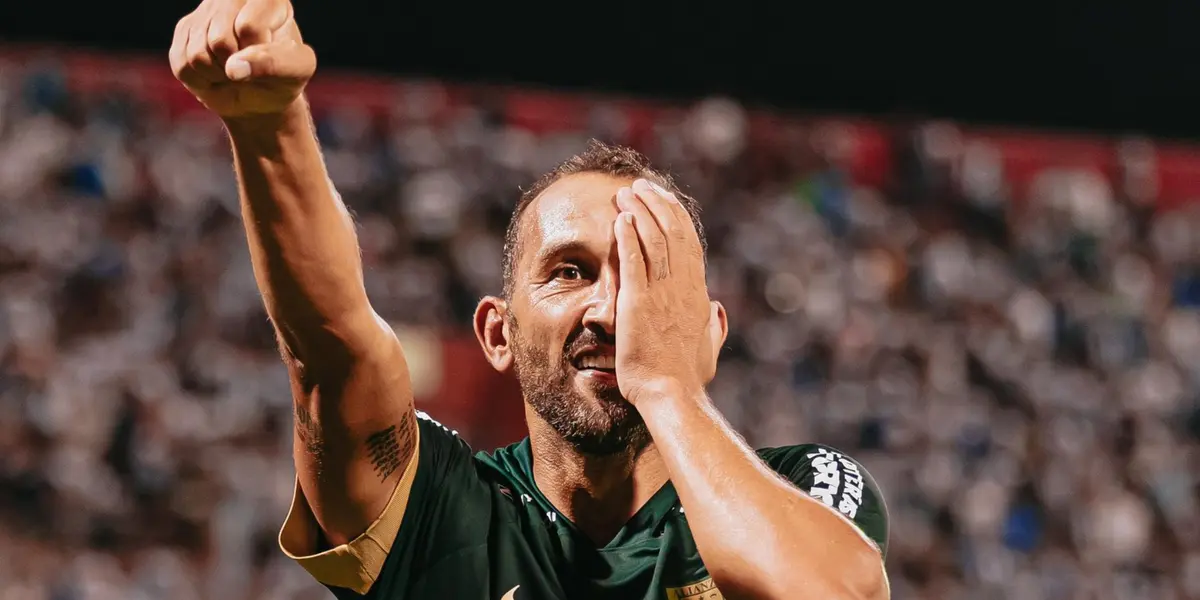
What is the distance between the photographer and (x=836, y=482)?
8.42ft

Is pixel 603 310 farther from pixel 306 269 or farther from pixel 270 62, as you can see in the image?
pixel 270 62

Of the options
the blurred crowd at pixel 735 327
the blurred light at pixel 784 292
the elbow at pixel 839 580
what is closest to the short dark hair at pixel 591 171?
the elbow at pixel 839 580

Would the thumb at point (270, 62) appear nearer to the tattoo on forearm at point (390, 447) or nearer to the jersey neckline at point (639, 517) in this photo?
the tattoo on forearm at point (390, 447)

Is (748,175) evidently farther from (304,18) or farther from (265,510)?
(265,510)

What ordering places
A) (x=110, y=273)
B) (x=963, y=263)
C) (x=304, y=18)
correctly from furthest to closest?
(x=304, y=18), (x=963, y=263), (x=110, y=273)

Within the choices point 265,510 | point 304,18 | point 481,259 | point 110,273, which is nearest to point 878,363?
point 481,259

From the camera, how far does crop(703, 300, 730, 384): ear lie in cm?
261

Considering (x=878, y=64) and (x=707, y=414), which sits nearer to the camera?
(x=707, y=414)

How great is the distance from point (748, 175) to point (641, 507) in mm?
10037

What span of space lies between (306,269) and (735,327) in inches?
356

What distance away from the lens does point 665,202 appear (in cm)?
253

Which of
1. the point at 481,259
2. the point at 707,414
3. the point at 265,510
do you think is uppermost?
the point at 707,414

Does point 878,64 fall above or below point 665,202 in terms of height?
below

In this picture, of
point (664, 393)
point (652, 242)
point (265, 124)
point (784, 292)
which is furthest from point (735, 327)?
point (265, 124)
